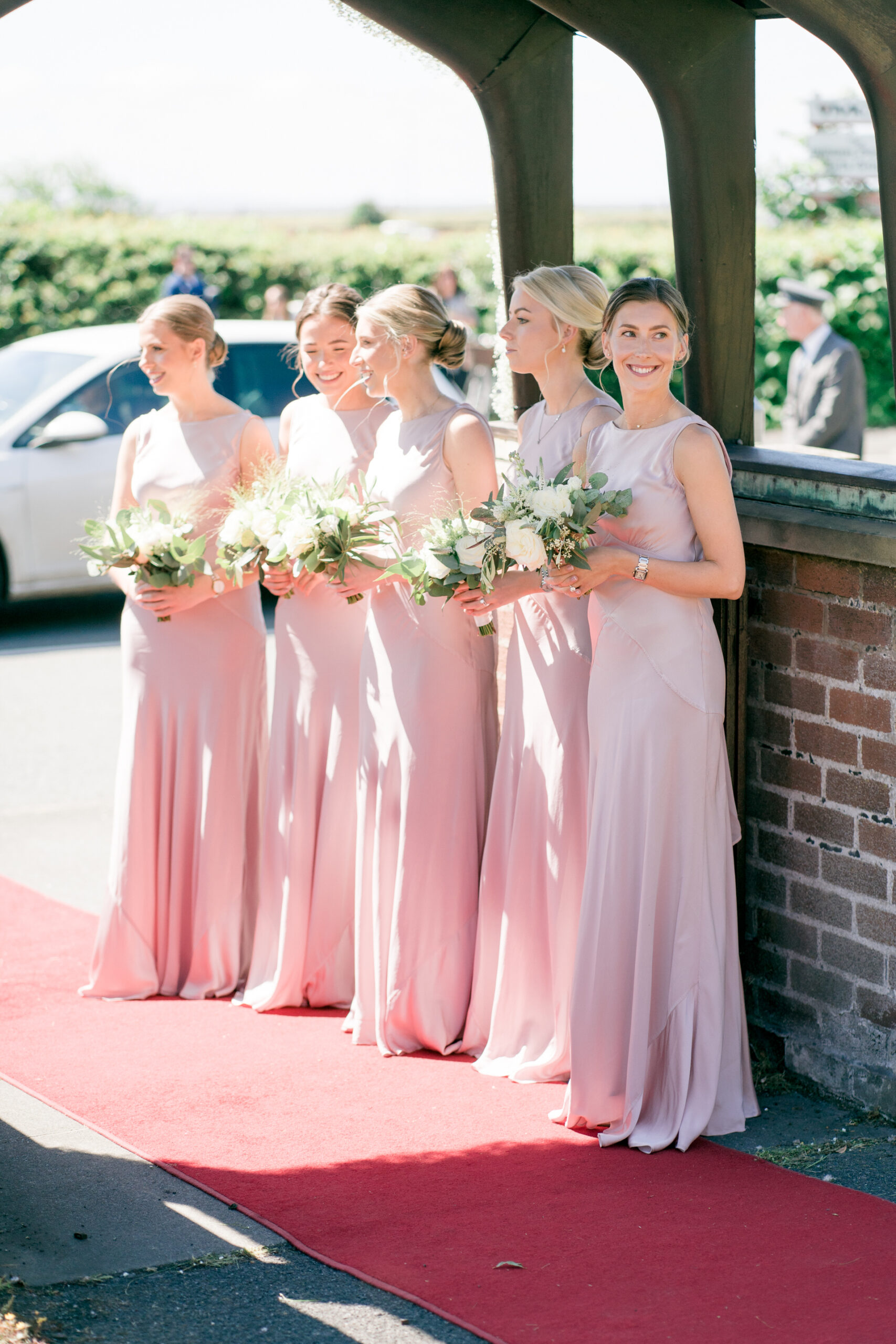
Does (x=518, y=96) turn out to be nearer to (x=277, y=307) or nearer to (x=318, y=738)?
(x=318, y=738)

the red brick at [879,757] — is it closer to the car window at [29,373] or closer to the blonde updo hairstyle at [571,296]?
the blonde updo hairstyle at [571,296]

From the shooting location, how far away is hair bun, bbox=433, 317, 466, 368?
522 centimetres

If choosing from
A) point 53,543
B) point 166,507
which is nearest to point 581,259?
point 53,543

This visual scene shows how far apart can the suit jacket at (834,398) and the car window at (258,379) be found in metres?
4.25

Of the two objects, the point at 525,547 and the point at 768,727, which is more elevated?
the point at 525,547

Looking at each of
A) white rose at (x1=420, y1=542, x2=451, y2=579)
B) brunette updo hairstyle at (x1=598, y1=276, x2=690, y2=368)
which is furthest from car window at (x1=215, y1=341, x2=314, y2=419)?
brunette updo hairstyle at (x1=598, y1=276, x2=690, y2=368)

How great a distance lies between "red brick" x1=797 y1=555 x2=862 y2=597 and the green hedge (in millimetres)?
17453

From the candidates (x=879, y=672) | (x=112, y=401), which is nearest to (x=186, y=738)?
(x=879, y=672)

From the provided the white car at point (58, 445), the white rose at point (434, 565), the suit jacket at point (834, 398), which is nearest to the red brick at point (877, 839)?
the white rose at point (434, 565)

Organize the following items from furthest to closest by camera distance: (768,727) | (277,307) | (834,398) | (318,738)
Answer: (277,307), (834,398), (318,738), (768,727)

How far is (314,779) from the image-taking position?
18.6 ft

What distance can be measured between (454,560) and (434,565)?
68mm

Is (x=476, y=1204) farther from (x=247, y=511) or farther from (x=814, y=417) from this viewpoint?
(x=814, y=417)

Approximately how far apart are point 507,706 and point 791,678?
0.88 metres
